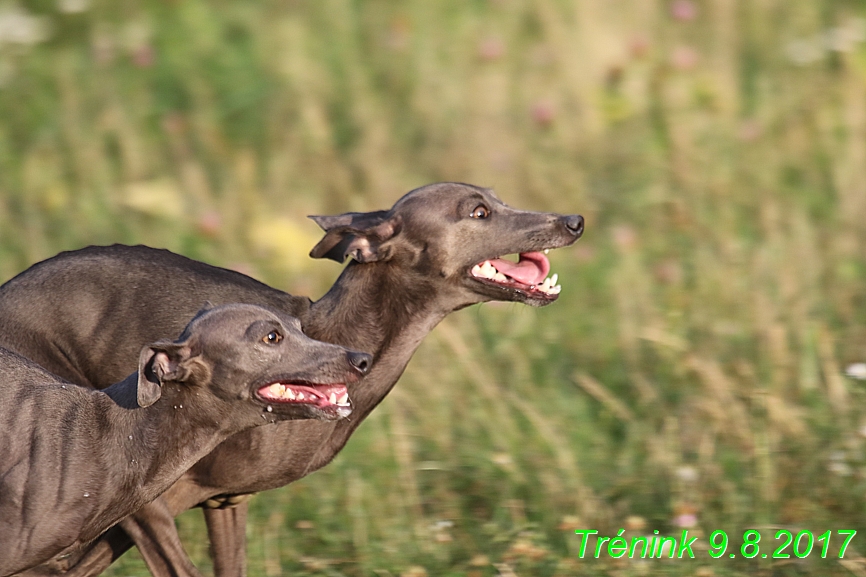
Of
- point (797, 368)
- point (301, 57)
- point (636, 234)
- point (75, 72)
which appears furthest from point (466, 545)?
point (75, 72)

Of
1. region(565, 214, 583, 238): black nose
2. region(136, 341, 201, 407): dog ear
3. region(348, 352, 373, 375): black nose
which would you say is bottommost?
region(348, 352, 373, 375): black nose

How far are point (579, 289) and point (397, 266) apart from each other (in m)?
2.71

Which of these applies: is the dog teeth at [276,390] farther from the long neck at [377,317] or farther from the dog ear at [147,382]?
the long neck at [377,317]

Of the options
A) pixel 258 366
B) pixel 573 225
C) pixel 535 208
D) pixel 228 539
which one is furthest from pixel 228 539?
pixel 535 208

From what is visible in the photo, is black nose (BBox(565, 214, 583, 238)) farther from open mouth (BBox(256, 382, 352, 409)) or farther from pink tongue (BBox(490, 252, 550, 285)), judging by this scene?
open mouth (BBox(256, 382, 352, 409))

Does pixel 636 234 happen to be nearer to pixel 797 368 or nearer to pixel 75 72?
pixel 797 368

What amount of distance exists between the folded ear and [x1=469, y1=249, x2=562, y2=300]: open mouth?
54.1 inches

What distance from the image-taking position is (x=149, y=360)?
4.73 meters

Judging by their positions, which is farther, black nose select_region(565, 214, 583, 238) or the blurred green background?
the blurred green background

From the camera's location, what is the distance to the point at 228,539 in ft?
19.3

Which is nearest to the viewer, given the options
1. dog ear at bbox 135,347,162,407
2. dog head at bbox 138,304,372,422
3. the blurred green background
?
dog ear at bbox 135,347,162,407

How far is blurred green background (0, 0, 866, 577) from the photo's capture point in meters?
6.39

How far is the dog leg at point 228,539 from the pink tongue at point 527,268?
56.4 inches

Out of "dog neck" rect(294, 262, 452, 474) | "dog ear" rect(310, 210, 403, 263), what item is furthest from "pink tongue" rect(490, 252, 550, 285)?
"dog ear" rect(310, 210, 403, 263)
